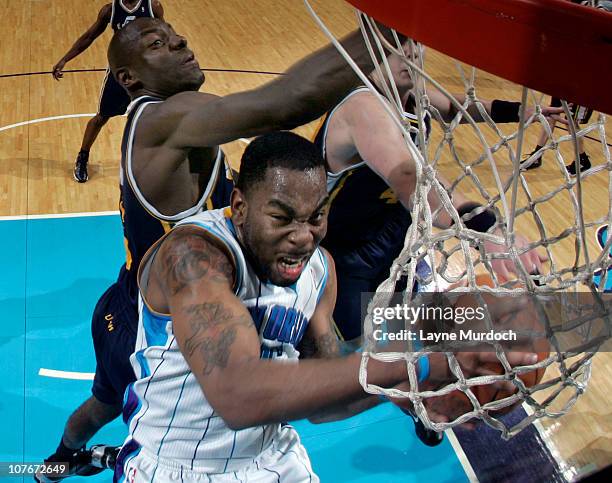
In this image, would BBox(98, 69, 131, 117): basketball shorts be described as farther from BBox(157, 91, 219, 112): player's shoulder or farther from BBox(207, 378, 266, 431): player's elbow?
BBox(207, 378, 266, 431): player's elbow

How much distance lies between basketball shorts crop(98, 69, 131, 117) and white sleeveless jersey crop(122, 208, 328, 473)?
3.49 meters

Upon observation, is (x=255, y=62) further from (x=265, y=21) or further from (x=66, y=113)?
(x=66, y=113)

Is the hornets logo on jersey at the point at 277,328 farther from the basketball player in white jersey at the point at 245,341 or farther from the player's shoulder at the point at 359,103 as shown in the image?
the player's shoulder at the point at 359,103

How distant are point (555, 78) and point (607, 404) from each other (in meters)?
2.91

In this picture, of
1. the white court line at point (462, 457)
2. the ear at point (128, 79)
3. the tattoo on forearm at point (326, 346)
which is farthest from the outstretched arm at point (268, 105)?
the white court line at point (462, 457)

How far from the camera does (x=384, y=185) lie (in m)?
3.03

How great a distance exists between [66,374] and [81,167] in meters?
2.17

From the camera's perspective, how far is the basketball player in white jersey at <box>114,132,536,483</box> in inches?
68.2

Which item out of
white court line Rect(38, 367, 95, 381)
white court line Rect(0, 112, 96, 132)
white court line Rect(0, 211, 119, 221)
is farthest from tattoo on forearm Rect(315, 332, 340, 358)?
white court line Rect(0, 112, 96, 132)

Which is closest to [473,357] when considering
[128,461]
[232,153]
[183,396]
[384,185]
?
A: [183,396]

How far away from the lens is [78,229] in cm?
503

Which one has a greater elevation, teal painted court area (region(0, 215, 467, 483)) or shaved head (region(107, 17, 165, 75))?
shaved head (region(107, 17, 165, 75))

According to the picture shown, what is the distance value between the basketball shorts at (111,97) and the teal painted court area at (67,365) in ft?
2.68

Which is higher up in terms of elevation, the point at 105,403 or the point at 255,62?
the point at 105,403
